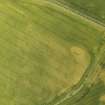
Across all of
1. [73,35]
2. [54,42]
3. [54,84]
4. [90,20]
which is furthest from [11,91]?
[90,20]

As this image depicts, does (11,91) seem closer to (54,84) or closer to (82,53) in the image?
(54,84)

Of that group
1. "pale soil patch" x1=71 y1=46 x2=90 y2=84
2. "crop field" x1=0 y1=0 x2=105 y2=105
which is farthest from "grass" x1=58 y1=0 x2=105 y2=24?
"pale soil patch" x1=71 y1=46 x2=90 y2=84

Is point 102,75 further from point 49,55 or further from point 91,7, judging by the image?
point 91,7

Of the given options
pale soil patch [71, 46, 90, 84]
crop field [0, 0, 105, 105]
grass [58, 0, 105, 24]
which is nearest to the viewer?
Answer: crop field [0, 0, 105, 105]

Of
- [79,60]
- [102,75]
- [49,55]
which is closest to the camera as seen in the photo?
[102,75]

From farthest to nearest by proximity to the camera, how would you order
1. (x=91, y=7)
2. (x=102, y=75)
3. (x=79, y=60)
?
(x=91, y=7), (x=79, y=60), (x=102, y=75)

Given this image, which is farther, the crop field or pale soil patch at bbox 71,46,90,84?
pale soil patch at bbox 71,46,90,84

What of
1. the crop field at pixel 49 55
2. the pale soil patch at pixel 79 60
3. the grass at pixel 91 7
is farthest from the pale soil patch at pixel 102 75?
the grass at pixel 91 7

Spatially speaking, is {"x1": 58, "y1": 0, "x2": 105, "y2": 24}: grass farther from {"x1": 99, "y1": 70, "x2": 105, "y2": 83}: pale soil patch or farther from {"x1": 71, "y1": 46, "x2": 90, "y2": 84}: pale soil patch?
{"x1": 99, "y1": 70, "x2": 105, "y2": 83}: pale soil patch

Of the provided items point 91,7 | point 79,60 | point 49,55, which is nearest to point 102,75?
point 79,60

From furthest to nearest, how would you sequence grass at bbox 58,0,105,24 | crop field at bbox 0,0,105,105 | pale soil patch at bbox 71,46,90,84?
1. grass at bbox 58,0,105,24
2. pale soil patch at bbox 71,46,90,84
3. crop field at bbox 0,0,105,105

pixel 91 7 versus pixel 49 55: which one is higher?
pixel 91 7
